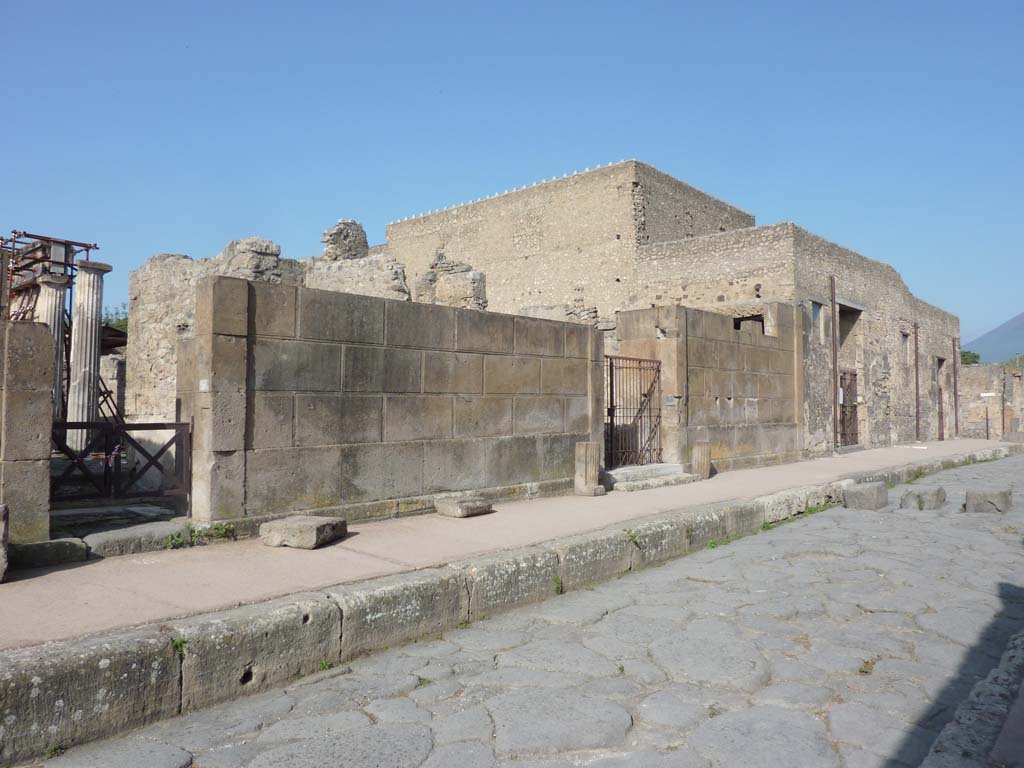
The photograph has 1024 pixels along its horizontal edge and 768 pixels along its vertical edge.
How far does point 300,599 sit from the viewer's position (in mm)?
3602

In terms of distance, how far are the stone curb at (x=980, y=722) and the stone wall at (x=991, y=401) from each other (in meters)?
30.6

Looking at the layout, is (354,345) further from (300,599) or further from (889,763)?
(889,763)

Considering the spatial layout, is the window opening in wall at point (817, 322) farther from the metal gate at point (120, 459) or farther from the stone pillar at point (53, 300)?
the stone pillar at point (53, 300)

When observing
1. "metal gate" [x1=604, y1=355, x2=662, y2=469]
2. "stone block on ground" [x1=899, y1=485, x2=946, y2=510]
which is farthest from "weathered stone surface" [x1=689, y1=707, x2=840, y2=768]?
"metal gate" [x1=604, y1=355, x2=662, y2=469]

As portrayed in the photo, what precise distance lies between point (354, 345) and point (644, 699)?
3.96 meters

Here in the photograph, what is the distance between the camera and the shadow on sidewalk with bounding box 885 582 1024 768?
8.73ft

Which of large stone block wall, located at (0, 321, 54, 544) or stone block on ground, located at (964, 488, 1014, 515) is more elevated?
large stone block wall, located at (0, 321, 54, 544)

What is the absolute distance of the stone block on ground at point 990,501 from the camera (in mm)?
8406

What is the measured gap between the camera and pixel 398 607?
3920 millimetres

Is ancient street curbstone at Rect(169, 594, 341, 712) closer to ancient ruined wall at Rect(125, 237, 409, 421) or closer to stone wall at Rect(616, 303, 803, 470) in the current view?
ancient ruined wall at Rect(125, 237, 409, 421)

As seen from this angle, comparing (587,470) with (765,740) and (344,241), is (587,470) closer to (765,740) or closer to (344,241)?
(765,740)

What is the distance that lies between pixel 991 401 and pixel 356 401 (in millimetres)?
32315

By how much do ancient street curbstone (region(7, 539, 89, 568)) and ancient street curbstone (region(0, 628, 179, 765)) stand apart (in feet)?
5.50

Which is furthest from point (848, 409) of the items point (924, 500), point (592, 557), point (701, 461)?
point (592, 557)
